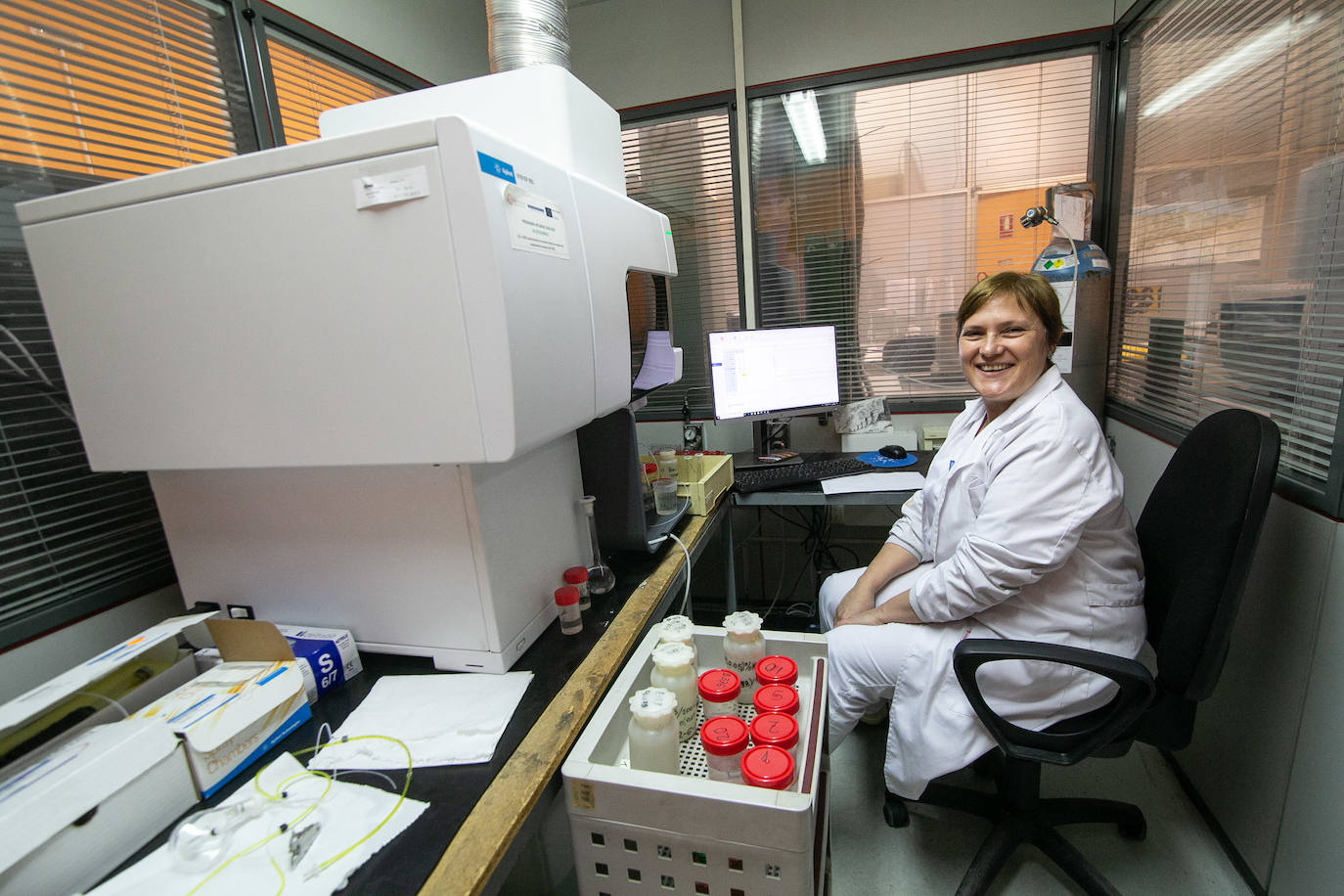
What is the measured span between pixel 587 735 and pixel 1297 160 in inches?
71.9

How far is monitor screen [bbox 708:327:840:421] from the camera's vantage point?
216cm

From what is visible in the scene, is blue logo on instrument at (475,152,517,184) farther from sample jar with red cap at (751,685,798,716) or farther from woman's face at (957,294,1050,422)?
woman's face at (957,294,1050,422)

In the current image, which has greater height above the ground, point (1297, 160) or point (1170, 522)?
point (1297, 160)

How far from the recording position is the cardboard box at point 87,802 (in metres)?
0.59

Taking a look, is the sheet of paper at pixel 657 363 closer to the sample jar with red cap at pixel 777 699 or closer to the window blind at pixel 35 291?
the sample jar with red cap at pixel 777 699

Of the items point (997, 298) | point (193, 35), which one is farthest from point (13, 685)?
point (997, 298)

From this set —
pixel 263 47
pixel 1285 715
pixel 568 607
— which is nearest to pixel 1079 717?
pixel 1285 715

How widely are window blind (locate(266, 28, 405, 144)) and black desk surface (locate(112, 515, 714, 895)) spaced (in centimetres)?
144

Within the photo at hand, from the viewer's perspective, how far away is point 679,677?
94 cm

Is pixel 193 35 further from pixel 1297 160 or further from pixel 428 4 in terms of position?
pixel 1297 160

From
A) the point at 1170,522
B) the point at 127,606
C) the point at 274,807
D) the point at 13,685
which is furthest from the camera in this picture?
the point at 1170,522

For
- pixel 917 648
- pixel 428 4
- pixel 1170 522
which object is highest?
pixel 428 4

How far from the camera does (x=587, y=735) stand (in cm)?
84

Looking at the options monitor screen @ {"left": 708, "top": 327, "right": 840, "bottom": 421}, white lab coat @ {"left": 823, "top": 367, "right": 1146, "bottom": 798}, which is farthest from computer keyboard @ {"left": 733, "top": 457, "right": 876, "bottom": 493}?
white lab coat @ {"left": 823, "top": 367, "right": 1146, "bottom": 798}
